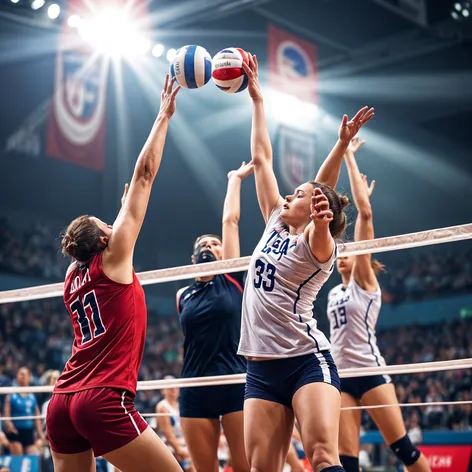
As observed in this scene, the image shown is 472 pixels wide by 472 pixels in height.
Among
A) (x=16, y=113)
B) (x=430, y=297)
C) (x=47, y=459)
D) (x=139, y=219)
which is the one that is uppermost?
(x=16, y=113)

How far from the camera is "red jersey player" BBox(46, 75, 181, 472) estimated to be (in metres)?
3.17

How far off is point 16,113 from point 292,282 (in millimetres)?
15261

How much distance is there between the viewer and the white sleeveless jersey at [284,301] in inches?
143

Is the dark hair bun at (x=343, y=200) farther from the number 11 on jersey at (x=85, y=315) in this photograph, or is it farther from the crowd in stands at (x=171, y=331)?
the crowd in stands at (x=171, y=331)

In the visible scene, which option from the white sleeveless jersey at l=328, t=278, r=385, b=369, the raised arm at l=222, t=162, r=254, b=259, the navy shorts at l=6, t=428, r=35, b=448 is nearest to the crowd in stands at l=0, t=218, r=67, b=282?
the navy shorts at l=6, t=428, r=35, b=448

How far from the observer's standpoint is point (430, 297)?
1841 cm

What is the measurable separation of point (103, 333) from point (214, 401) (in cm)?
147

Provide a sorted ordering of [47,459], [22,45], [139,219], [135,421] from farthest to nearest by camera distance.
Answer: [22,45], [47,459], [139,219], [135,421]

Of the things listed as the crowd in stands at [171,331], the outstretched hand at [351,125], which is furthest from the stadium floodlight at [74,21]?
the outstretched hand at [351,125]

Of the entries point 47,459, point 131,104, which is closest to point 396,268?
point 131,104

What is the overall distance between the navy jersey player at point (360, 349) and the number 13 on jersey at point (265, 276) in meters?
1.73

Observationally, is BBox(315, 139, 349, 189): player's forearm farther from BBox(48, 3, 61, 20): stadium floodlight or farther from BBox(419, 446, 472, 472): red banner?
BBox(48, 3, 61, 20): stadium floodlight

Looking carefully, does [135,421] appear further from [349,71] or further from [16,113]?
[349,71]

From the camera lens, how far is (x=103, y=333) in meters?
3.36
